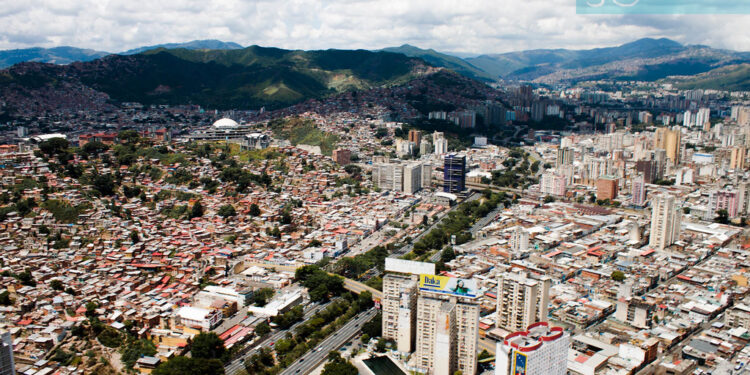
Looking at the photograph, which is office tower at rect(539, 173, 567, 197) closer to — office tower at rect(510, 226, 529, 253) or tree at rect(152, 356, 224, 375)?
office tower at rect(510, 226, 529, 253)

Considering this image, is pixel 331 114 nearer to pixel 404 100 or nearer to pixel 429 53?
pixel 404 100

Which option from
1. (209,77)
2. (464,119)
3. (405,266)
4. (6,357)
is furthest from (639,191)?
(209,77)

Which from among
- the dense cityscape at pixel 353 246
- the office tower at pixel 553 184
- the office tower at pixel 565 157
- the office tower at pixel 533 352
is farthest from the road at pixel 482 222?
the office tower at pixel 533 352

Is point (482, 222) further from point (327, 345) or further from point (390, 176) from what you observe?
point (327, 345)

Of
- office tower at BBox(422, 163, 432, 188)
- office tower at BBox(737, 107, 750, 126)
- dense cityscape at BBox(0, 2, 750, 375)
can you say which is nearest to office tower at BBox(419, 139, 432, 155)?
dense cityscape at BBox(0, 2, 750, 375)

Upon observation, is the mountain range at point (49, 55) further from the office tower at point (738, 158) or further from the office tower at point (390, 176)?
the office tower at point (738, 158)

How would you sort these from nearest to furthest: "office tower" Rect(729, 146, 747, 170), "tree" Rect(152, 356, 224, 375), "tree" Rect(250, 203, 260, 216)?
1. "tree" Rect(152, 356, 224, 375)
2. "tree" Rect(250, 203, 260, 216)
3. "office tower" Rect(729, 146, 747, 170)

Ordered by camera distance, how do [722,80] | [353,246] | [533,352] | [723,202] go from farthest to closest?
[722,80] → [723,202] → [353,246] → [533,352]
